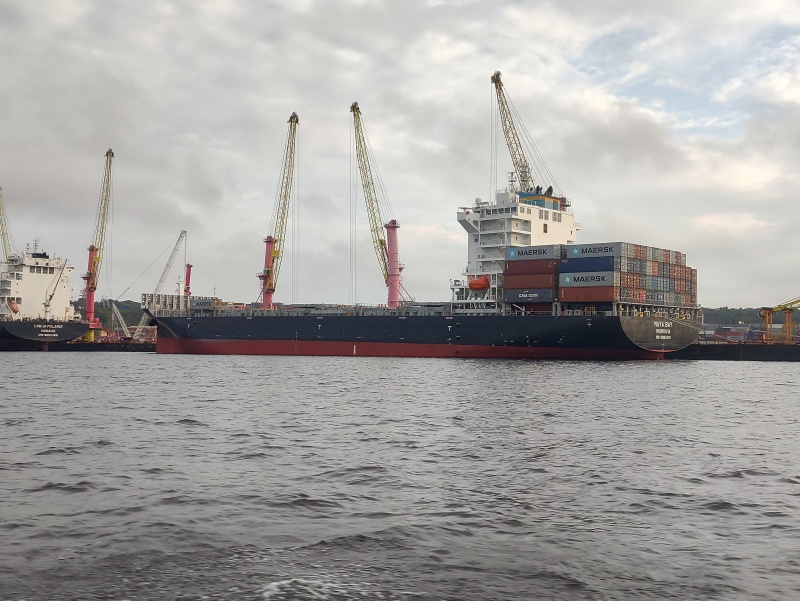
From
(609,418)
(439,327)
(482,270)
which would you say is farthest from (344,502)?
(482,270)

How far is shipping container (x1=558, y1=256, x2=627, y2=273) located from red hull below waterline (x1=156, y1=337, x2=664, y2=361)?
9714 millimetres

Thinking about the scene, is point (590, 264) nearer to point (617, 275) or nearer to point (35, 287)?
point (617, 275)

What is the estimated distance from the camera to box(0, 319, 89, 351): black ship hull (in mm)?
130875

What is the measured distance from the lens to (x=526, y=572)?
12648 millimetres

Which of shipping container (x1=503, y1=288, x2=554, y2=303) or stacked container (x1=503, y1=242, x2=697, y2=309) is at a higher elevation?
stacked container (x1=503, y1=242, x2=697, y2=309)

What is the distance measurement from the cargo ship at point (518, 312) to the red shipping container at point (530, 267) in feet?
0.43

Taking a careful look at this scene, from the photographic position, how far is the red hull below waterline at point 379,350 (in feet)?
287

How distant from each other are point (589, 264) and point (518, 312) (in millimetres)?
11706

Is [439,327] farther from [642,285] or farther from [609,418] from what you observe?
[609,418]

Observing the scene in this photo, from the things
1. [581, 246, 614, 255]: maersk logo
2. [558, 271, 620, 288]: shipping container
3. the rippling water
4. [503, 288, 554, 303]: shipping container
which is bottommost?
the rippling water

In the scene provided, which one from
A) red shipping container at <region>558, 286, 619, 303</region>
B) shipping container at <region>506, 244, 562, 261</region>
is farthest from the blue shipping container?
red shipping container at <region>558, 286, 619, 303</region>

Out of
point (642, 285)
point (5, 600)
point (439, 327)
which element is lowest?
point (5, 600)

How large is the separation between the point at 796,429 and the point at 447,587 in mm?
25700

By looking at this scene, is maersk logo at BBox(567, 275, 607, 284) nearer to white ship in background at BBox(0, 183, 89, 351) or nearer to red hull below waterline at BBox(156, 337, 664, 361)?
red hull below waterline at BBox(156, 337, 664, 361)
